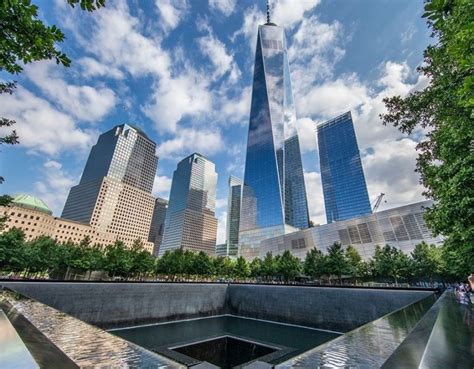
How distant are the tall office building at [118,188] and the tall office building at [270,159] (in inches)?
2266

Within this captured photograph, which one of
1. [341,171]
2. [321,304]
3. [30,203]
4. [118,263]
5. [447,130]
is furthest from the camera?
[341,171]

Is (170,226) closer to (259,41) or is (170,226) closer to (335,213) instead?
(335,213)

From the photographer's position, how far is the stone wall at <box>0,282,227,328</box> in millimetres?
16234

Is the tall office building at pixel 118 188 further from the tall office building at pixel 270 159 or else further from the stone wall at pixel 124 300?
the stone wall at pixel 124 300

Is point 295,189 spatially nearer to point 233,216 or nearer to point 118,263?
point 233,216

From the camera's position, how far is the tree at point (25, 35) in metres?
2.66

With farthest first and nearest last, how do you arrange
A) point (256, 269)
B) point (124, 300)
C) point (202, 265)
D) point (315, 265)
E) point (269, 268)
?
point (256, 269) < point (269, 268) < point (202, 265) < point (315, 265) < point (124, 300)

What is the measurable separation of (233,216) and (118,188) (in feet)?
268

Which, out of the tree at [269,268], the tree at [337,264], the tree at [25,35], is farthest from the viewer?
the tree at [269,268]

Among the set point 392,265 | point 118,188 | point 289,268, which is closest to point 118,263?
point 289,268

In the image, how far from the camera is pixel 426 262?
38906 mm

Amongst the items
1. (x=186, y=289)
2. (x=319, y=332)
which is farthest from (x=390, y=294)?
(x=186, y=289)

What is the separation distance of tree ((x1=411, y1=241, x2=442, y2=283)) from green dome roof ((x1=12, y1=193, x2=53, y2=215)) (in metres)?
119

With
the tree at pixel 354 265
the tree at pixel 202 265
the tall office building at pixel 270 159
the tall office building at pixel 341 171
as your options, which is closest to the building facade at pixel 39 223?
the tree at pixel 202 265
